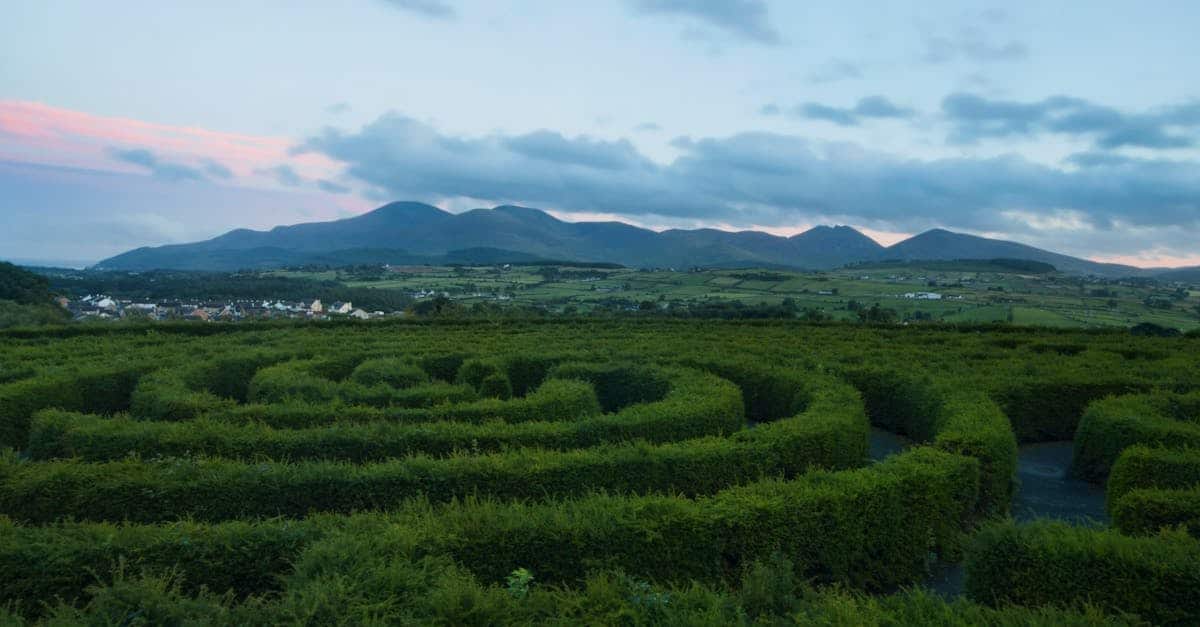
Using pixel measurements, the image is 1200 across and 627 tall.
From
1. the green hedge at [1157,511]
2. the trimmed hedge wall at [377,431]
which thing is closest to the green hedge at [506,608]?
the green hedge at [1157,511]

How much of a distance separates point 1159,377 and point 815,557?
19126 mm

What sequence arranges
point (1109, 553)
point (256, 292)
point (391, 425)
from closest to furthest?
point (1109, 553) < point (391, 425) < point (256, 292)

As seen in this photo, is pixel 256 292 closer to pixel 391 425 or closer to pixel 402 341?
pixel 402 341

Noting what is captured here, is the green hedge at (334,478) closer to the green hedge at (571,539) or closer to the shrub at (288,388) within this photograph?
the green hedge at (571,539)

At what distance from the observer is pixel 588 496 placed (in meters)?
12.3

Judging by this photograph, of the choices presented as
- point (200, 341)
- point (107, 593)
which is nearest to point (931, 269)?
point (200, 341)

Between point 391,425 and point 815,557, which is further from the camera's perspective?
point 391,425

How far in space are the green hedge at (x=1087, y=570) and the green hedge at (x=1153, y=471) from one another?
13.8 feet

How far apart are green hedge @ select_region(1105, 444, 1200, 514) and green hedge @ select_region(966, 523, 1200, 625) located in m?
4.19

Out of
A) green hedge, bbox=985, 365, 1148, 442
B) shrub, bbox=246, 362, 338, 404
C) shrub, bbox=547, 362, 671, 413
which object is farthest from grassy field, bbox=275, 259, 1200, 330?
shrub, bbox=246, 362, 338, 404

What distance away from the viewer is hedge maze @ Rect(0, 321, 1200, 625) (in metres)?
7.83

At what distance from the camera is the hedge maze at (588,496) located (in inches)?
308

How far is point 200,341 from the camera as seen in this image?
31.1 metres

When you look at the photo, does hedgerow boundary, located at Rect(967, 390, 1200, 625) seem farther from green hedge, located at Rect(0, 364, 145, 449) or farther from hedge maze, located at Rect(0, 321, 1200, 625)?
green hedge, located at Rect(0, 364, 145, 449)
